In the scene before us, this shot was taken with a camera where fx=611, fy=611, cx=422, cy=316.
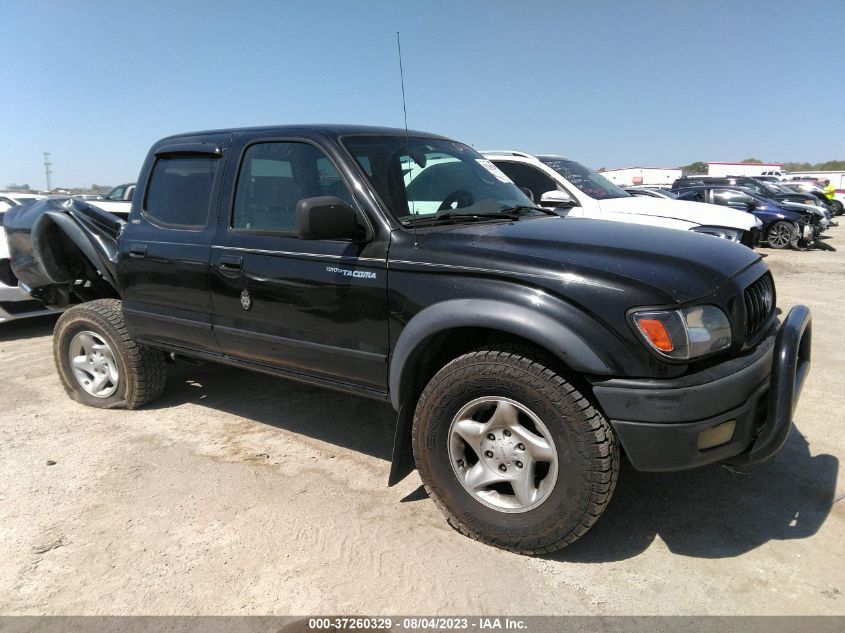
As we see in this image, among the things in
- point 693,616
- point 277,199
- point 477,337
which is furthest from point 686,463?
point 277,199

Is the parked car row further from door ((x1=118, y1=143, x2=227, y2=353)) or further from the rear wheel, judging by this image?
door ((x1=118, y1=143, x2=227, y2=353))

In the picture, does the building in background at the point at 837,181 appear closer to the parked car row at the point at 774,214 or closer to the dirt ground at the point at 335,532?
the parked car row at the point at 774,214

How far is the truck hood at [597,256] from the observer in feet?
7.99

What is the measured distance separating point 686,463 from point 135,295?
3.54 metres

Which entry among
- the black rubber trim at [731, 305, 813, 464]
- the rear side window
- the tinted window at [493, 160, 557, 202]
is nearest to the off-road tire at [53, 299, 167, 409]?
the rear side window

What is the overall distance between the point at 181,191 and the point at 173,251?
44 cm

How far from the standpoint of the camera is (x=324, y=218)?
2.85m

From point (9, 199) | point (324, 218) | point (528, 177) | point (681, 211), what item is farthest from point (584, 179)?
point (9, 199)

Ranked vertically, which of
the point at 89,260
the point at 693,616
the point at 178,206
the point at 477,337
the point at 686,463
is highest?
the point at 178,206

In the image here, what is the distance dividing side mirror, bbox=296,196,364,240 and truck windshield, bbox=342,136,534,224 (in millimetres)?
265

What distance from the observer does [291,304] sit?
3295 millimetres

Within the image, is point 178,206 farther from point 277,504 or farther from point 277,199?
point 277,504

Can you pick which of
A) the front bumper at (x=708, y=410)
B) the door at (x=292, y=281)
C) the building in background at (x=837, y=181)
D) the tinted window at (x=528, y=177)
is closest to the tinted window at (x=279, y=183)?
the door at (x=292, y=281)

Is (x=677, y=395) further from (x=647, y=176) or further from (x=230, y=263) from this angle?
(x=647, y=176)
